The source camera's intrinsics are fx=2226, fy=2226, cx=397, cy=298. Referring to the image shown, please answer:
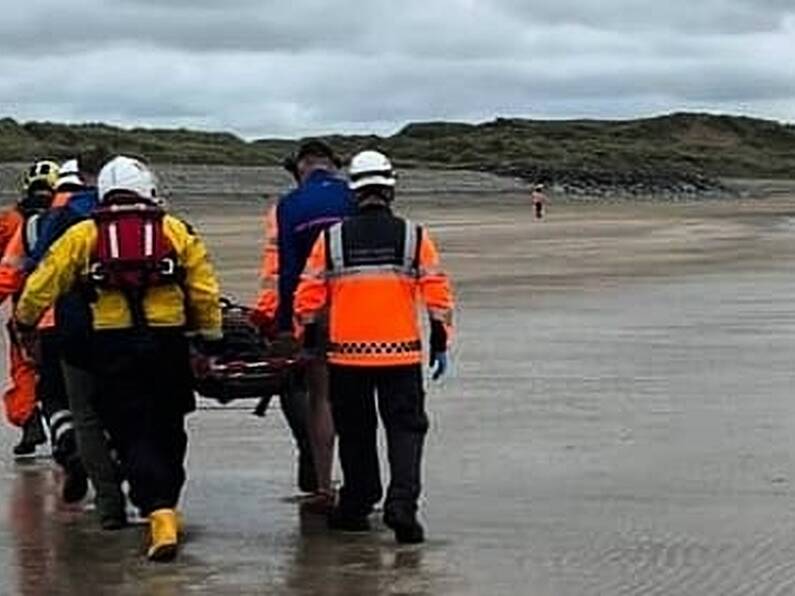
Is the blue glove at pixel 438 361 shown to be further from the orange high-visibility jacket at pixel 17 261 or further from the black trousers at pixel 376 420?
the orange high-visibility jacket at pixel 17 261

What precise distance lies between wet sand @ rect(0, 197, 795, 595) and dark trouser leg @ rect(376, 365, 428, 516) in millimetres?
316

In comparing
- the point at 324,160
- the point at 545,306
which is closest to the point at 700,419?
the point at 324,160

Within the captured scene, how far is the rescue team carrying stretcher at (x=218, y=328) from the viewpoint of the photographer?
921cm

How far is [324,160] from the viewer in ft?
33.2

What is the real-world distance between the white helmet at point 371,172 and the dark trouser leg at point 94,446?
1.47 m

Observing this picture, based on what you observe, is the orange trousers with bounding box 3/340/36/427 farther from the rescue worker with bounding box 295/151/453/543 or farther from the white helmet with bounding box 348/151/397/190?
the white helmet with bounding box 348/151/397/190

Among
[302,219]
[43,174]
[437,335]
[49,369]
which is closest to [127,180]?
[302,219]

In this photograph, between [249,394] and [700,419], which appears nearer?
[249,394]

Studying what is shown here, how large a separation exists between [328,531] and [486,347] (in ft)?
28.4

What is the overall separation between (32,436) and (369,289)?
10.3 feet

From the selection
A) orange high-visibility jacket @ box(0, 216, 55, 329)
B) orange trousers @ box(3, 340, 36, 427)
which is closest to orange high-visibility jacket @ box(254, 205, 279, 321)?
orange high-visibility jacket @ box(0, 216, 55, 329)

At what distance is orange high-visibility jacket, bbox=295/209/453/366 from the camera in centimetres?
941

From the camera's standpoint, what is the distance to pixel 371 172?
943 centimetres

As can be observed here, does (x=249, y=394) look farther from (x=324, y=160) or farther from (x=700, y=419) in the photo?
(x=700, y=419)
